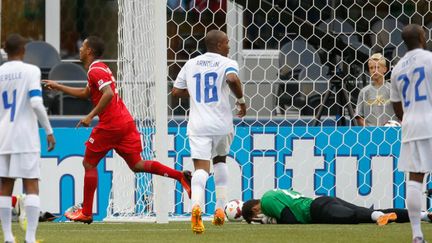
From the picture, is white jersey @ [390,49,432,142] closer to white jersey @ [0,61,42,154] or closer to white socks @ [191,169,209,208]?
white socks @ [191,169,209,208]

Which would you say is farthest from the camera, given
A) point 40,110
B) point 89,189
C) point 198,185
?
point 89,189

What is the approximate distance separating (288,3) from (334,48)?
31.3 inches

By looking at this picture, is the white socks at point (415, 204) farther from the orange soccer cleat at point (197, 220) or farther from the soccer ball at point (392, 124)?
the soccer ball at point (392, 124)

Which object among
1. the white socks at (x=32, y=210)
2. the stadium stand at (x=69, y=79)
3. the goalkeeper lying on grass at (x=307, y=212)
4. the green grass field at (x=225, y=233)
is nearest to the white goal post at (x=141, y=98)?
the green grass field at (x=225, y=233)

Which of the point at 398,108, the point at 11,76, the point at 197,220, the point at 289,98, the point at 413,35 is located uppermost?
the point at 413,35

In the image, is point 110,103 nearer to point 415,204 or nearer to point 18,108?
point 18,108

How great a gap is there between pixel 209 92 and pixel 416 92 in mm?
2387

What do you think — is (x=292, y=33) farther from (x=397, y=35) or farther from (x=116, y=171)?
(x=116, y=171)

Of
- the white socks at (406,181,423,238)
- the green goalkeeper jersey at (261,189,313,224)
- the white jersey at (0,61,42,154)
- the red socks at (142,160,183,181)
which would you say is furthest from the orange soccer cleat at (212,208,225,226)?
the white jersey at (0,61,42,154)

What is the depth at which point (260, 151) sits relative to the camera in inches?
574

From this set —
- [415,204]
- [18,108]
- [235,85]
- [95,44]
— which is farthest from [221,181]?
[18,108]

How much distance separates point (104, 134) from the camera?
13.1 metres

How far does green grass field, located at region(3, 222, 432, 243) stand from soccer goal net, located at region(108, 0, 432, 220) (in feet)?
4.59

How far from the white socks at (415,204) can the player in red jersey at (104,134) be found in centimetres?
354
